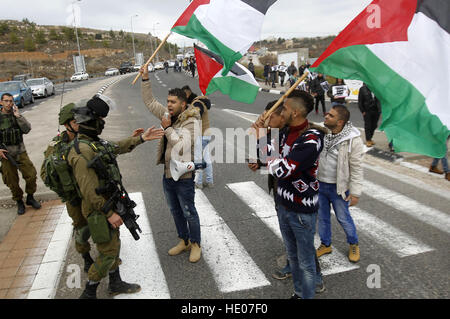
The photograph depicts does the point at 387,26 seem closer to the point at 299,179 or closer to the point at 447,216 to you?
the point at 299,179

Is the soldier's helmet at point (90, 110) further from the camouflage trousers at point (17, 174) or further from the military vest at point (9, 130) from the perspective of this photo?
the camouflage trousers at point (17, 174)

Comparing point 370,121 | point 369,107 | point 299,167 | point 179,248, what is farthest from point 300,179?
point 370,121

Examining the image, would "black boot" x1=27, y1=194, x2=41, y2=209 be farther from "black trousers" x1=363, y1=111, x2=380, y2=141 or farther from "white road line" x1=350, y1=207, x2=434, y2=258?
"black trousers" x1=363, y1=111, x2=380, y2=141

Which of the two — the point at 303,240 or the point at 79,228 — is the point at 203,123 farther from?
the point at 303,240

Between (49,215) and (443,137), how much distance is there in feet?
19.7

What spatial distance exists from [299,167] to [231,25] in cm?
223

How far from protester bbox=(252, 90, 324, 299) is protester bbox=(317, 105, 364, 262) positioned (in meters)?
0.94

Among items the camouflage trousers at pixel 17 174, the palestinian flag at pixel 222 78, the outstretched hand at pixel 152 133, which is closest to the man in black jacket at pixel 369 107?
the palestinian flag at pixel 222 78

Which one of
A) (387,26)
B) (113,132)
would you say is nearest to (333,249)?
(387,26)

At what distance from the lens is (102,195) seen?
334 centimetres

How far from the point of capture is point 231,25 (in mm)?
4238

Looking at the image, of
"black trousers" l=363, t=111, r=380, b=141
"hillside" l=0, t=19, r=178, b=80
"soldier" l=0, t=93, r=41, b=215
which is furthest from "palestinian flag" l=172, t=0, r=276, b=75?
"hillside" l=0, t=19, r=178, b=80

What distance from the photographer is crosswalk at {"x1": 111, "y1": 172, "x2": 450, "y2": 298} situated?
3986 mm

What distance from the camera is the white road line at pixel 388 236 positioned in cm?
441
